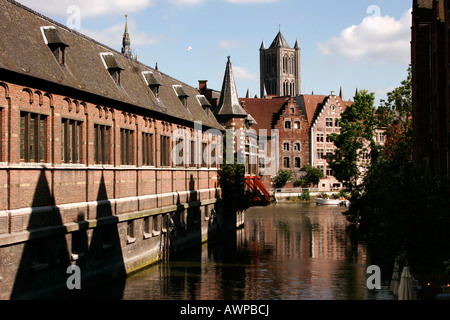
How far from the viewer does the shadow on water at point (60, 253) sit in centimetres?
1925

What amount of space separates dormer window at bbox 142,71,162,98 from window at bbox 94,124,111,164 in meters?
8.13

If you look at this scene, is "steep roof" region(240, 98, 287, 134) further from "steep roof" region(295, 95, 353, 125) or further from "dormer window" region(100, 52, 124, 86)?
"dormer window" region(100, 52, 124, 86)

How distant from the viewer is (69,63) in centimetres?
2459

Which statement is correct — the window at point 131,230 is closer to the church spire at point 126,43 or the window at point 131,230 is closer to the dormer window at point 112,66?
the dormer window at point 112,66

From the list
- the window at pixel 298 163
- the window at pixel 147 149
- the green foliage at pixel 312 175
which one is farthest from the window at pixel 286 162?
the window at pixel 147 149

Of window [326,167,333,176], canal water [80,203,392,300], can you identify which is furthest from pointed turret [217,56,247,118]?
window [326,167,333,176]

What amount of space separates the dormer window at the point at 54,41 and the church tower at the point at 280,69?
143m

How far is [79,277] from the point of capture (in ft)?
73.6

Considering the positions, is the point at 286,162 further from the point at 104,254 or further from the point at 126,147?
the point at 104,254

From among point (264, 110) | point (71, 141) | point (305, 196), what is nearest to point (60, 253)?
point (71, 141)

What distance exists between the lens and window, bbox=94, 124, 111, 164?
2591 centimetres
